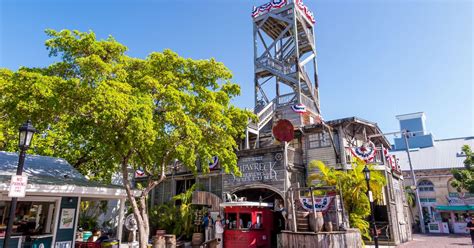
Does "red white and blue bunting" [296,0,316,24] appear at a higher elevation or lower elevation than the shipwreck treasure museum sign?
higher

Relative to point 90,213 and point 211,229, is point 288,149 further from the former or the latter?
point 90,213

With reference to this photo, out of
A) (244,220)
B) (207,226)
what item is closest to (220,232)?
(244,220)

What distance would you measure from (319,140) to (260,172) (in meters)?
4.75

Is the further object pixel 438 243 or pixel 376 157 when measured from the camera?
pixel 376 157

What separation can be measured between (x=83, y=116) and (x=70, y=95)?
118 centimetres

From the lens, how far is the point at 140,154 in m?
14.1

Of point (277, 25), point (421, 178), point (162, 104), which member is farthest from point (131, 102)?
point (421, 178)

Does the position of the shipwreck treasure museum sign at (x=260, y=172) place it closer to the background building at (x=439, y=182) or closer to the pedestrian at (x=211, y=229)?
the pedestrian at (x=211, y=229)

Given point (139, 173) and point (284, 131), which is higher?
point (284, 131)

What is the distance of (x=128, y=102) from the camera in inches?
423

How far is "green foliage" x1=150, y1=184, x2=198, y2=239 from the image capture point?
19.4m

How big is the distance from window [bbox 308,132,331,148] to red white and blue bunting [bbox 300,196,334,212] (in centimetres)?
680

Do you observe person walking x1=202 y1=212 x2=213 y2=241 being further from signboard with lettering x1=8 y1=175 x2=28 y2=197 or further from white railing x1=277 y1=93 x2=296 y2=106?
signboard with lettering x1=8 y1=175 x2=28 y2=197

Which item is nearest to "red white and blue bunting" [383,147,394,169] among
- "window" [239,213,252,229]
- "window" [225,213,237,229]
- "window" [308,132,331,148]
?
"window" [308,132,331,148]
